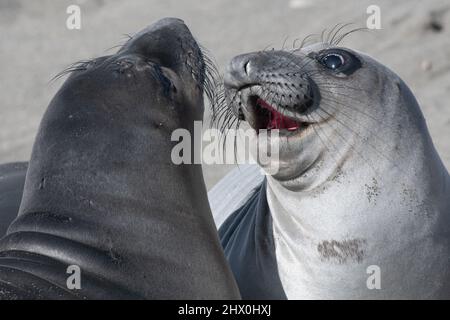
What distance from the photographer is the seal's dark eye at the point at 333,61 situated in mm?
4195

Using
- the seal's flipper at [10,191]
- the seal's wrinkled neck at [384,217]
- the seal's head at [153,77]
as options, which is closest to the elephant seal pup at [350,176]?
the seal's wrinkled neck at [384,217]

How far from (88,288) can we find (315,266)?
113 centimetres

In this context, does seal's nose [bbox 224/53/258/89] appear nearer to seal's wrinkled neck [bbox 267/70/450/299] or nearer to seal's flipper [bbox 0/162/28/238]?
seal's wrinkled neck [bbox 267/70/450/299]

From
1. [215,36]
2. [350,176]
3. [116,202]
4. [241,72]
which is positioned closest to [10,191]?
[241,72]

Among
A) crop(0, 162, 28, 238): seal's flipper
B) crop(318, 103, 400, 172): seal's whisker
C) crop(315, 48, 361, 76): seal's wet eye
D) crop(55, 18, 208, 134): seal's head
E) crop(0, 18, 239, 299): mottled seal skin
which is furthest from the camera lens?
crop(0, 162, 28, 238): seal's flipper

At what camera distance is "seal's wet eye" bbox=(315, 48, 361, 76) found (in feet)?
13.7

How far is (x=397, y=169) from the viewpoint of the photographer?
13.2ft

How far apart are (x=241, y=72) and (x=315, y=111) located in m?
0.32

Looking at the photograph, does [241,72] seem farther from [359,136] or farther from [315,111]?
[359,136]

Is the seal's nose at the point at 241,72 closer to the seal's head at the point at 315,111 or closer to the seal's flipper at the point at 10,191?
the seal's head at the point at 315,111

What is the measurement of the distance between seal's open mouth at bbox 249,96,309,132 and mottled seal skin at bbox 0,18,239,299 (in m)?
0.37

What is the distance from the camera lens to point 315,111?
13.3 ft

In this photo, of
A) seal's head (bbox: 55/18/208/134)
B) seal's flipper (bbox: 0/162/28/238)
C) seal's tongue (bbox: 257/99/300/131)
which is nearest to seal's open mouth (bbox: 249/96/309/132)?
seal's tongue (bbox: 257/99/300/131)

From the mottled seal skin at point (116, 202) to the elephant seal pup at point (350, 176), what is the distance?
417 mm
